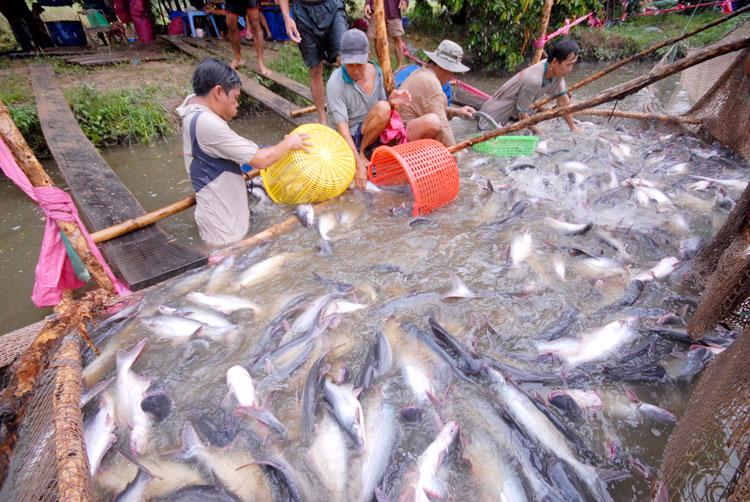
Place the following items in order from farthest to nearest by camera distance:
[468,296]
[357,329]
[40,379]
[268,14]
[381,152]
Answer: [268,14], [381,152], [468,296], [357,329], [40,379]

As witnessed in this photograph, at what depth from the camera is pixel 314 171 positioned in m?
4.03

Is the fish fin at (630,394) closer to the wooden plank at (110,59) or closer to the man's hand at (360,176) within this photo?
the man's hand at (360,176)

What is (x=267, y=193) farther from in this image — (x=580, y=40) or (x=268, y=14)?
(x=580, y=40)

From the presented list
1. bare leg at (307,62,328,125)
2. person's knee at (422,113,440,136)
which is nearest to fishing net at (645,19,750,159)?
person's knee at (422,113,440,136)

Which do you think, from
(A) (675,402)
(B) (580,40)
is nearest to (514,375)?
(A) (675,402)

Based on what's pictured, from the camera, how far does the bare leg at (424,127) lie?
15.4 feet

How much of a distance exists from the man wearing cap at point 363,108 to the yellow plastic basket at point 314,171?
1.02ft

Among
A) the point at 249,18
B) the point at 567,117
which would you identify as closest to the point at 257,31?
the point at 249,18

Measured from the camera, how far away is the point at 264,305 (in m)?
3.08

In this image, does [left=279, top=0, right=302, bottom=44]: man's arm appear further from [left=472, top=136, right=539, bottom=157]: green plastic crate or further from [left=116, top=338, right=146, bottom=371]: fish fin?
[left=116, top=338, right=146, bottom=371]: fish fin

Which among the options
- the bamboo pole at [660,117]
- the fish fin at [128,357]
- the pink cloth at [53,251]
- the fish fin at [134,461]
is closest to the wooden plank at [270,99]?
the pink cloth at [53,251]

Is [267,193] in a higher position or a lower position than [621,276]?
higher

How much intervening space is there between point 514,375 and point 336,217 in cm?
241

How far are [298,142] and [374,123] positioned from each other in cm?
134
